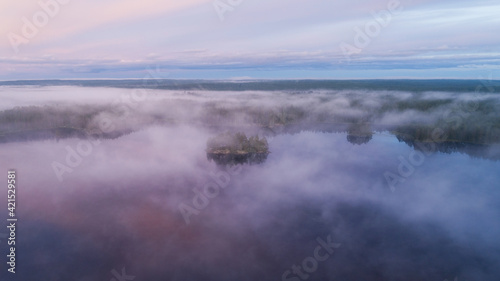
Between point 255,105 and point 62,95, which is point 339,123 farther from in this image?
point 62,95

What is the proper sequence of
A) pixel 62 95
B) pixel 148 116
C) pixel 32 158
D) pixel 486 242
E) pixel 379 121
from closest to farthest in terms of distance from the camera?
pixel 486 242 → pixel 32 158 → pixel 379 121 → pixel 148 116 → pixel 62 95

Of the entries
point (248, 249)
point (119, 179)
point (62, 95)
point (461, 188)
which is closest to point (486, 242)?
point (461, 188)

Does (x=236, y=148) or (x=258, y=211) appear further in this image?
(x=236, y=148)

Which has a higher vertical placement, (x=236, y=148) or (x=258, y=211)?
(x=258, y=211)

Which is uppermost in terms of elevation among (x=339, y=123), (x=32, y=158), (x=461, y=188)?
(x=32, y=158)

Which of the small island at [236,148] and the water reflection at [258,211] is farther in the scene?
the small island at [236,148]

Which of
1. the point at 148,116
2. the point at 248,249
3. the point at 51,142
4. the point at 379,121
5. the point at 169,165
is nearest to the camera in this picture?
the point at 248,249

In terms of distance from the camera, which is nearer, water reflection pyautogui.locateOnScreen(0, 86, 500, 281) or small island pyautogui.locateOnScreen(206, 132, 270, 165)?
water reflection pyautogui.locateOnScreen(0, 86, 500, 281)

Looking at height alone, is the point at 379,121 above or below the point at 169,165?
below
